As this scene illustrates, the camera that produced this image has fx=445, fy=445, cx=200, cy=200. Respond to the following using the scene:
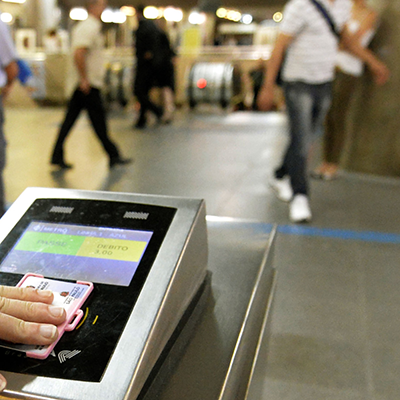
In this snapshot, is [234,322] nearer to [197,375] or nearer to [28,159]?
[197,375]

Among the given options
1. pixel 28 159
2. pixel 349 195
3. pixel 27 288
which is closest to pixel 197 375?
pixel 27 288

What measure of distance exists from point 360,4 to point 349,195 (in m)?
1.45

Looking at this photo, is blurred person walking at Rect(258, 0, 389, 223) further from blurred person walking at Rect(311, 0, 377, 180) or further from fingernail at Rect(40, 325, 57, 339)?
fingernail at Rect(40, 325, 57, 339)

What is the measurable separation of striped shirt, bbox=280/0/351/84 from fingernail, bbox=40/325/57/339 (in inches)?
91.3

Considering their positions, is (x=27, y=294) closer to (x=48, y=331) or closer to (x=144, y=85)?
(x=48, y=331)

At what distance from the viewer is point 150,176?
11.9 ft

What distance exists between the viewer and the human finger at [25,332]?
46 centimetres

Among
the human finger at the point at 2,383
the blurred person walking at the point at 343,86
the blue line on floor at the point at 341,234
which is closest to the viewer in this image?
the human finger at the point at 2,383

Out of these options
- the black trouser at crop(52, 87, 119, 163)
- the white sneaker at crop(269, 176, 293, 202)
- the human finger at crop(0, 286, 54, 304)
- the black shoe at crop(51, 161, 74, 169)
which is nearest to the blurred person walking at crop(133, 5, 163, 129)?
the black trouser at crop(52, 87, 119, 163)

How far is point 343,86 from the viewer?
3.57 meters

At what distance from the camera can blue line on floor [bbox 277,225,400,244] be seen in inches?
92.1

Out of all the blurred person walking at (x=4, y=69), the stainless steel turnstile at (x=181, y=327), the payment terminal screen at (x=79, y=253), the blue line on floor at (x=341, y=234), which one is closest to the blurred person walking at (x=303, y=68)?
the blue line on floor at (x=341, y=234)

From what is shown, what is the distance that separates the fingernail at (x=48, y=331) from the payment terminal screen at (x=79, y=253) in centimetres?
9

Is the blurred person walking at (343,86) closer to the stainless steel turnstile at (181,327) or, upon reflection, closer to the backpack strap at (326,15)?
the backpack strap at (326,15)
